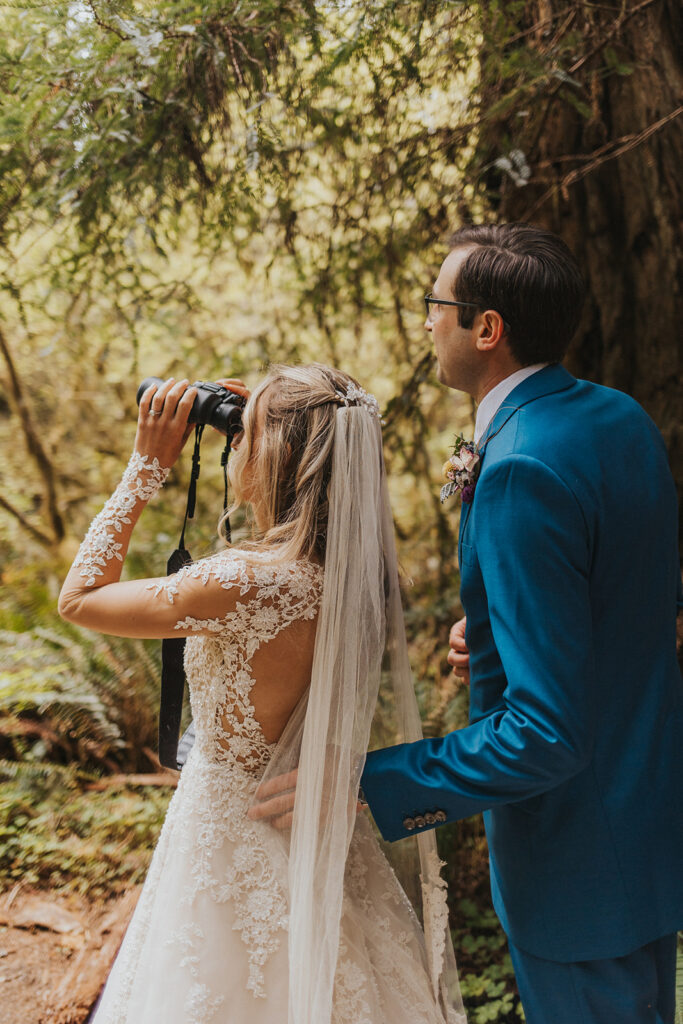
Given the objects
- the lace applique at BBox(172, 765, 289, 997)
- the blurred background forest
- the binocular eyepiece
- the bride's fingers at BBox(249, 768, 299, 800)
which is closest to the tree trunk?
the blurred background forest

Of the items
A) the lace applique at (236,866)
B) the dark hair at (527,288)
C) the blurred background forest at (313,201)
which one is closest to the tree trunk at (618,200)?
the blurred background forest at (313,201)

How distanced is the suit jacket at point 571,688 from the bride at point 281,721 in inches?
11.7

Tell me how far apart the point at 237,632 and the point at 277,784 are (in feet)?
1.25

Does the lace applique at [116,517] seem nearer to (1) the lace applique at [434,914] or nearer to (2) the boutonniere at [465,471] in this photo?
(2) the boutonniere at [465,471]

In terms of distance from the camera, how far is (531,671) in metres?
1.26

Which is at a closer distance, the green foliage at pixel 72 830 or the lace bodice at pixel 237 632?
the lace bodice at pixel 237 632

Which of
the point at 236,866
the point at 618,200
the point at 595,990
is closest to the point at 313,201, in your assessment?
the point at 618,200

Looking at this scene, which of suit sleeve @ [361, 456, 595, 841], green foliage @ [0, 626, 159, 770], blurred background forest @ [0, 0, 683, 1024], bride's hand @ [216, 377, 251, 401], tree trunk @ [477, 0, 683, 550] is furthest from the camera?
green foliage @ [0, 626, 159, 770]

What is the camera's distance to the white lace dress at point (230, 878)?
1657mm

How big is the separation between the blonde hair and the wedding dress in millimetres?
102

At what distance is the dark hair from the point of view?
156 centimetres

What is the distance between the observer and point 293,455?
178cm

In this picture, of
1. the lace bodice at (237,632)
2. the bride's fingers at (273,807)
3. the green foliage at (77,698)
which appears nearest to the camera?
the lace bodice at (237,632)

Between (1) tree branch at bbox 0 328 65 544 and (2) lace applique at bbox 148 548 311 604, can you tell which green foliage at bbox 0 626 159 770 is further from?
(2) lace applique at bbox 148 548 311 604
